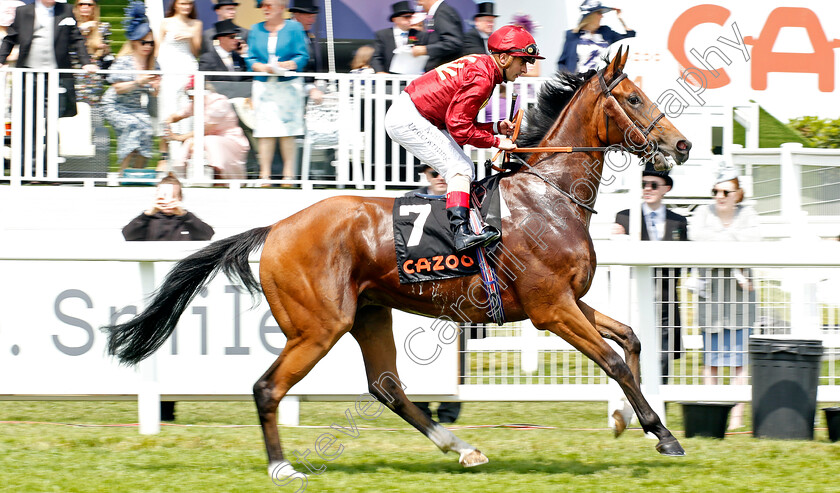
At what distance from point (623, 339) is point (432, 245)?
1.03m

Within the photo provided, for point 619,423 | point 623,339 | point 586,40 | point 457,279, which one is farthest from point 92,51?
point 619,423

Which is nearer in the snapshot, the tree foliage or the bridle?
the bridle

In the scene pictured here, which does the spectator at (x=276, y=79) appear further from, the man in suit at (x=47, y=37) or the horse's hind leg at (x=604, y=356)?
the horse's hind leg at (x=604, y=356)

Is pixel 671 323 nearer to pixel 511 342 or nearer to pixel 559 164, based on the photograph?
pixel 511 342

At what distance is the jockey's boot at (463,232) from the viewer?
4.79 meters

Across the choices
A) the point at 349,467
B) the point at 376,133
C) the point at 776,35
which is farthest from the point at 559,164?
the point at 776,35

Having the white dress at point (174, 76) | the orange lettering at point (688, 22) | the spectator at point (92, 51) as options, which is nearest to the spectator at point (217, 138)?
the white dress at point (174, 76)

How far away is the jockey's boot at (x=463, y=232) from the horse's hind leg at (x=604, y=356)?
456mm

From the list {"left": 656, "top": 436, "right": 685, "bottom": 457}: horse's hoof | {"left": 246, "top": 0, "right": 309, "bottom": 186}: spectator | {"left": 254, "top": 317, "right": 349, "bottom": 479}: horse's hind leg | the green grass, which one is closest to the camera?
the green grass

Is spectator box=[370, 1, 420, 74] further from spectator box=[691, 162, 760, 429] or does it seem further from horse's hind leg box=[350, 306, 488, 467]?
horse's hind leg box=[350, 306, 488, 467]

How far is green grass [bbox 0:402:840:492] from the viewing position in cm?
454

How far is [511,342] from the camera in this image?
6.06 m

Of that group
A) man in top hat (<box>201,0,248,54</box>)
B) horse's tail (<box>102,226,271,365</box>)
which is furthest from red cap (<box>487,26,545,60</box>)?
man in top hat (<box>201,0,248,54</box>)

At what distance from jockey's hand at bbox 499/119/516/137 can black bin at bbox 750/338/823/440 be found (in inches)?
71.0
